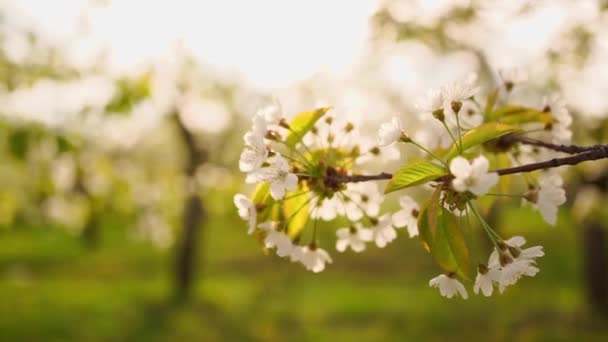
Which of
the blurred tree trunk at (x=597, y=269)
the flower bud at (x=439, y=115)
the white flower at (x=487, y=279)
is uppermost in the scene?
the blurred tree trunk at (x=597, y=269)

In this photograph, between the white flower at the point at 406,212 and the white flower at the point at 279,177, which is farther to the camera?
the white flower at the point at 406,212

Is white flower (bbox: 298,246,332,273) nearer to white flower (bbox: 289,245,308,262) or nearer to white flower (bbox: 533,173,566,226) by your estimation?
white flower (bbox: 289,245,308,262)

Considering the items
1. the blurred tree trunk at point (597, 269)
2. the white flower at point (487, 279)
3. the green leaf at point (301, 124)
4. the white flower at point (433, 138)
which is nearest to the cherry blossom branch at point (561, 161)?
the white flower at point (487, 279)

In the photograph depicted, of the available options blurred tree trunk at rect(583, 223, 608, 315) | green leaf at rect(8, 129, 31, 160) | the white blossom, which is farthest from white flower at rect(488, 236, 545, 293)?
blurred tree trunk at rect(583, 223, 608, 315)

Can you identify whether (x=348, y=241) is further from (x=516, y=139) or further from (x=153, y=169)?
(x=153, y=169)

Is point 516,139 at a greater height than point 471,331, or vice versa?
point 471,331

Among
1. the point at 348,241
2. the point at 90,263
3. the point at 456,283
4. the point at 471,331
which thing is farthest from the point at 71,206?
the point at 90,263

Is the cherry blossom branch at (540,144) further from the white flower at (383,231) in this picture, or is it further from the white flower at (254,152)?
the white flower at (254,152)
